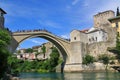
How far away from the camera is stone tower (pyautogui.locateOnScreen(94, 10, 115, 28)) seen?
70.1 metres

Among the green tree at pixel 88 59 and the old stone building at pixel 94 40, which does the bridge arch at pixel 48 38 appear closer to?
the old stone building at pixel 94 40

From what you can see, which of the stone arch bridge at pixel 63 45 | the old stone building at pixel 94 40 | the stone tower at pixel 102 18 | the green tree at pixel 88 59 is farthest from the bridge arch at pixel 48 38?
the stone tower at pixel 102 18

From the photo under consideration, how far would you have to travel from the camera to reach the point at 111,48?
57.1 m

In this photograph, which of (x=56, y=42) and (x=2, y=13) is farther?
(x=56, y=42)

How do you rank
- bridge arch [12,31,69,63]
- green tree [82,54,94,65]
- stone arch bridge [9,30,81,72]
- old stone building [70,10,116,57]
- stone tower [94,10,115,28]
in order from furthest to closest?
1. stone tower [94,10,115,28]
2. old stone building [70,10,116,57]
3. green tree [82,54,94,65]
4. stone arch bridge [9,30,81,72]
5. bridge arch [12,31,69,63]

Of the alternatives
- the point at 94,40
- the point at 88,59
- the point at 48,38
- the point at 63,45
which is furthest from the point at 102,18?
the point at 48,38

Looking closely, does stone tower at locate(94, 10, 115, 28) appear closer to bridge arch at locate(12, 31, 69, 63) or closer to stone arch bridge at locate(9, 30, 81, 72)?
stone arch bridge at locate(9, 30, 81, 72)

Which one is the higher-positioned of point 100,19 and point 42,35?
point 100,19

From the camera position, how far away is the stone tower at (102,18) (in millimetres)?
70125

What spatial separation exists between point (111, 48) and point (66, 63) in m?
11.6

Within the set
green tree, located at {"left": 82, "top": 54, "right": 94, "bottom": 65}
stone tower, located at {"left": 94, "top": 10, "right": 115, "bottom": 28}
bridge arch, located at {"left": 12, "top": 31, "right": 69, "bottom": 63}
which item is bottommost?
green tree, located at {"left": 82, "top": 54, "right": 94, "bottom": 65}

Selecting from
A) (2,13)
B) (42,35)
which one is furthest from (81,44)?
(2,13)

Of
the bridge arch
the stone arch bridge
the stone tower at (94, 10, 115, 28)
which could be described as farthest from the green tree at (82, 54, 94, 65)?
the stone tower at (94, 10, 115, 28)

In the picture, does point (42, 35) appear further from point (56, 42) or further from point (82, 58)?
point (82, 58)
